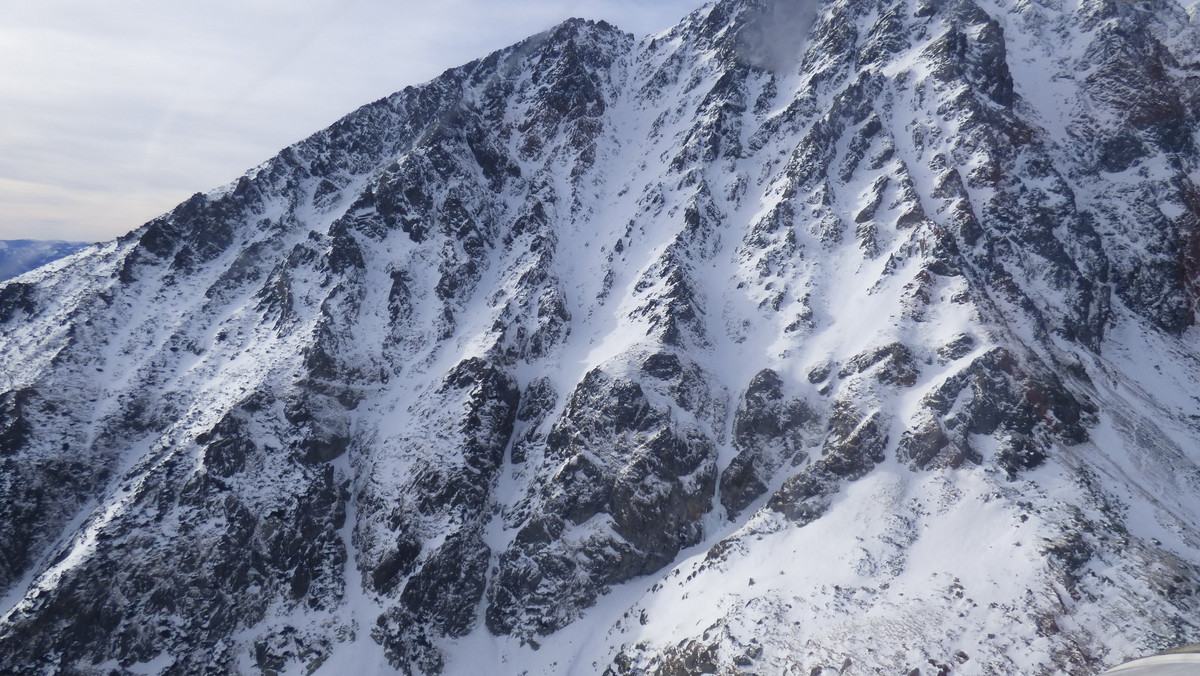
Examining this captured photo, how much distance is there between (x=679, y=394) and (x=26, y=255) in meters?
183

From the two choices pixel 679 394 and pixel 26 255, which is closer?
pixel 679 394

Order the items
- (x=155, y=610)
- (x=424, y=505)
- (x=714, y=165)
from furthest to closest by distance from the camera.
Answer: (x=714, y=165), (x=424, y=505), (x=155, y=610)

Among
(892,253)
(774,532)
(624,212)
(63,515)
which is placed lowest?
(774,532)

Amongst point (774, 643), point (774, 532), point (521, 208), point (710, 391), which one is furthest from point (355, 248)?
point (774, 643)

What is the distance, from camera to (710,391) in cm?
5578

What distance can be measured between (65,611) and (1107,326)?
93.3 meters

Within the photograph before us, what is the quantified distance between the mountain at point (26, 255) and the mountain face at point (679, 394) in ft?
218

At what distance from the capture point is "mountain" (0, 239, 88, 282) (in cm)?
12812

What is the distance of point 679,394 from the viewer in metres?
54.3

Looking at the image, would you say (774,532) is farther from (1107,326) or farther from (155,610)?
(155,610)

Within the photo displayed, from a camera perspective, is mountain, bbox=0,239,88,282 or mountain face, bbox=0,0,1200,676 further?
mountain, bbox=0,239,88,282

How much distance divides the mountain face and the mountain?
66.3 meters

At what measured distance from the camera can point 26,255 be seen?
151 m

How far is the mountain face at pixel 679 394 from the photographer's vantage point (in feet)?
128
